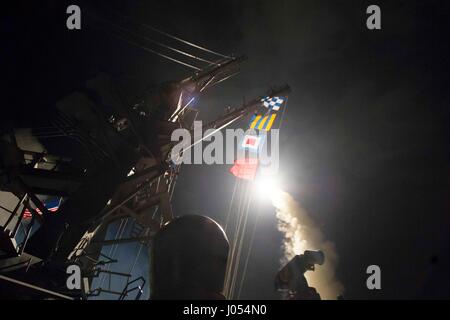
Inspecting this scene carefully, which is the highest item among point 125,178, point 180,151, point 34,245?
point 180,151

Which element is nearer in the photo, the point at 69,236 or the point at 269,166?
the point at 69,236

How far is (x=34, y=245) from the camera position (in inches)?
327

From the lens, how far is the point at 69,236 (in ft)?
29.1
